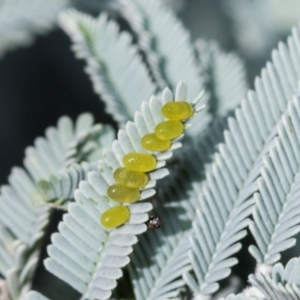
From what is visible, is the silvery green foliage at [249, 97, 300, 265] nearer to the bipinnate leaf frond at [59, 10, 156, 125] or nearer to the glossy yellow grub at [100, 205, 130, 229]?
the glossy yellow grub at [100, 205, 130, 229]

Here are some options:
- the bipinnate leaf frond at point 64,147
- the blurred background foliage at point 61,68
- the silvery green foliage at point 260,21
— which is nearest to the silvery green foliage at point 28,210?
the bipinnate leaf frond at point 64,147

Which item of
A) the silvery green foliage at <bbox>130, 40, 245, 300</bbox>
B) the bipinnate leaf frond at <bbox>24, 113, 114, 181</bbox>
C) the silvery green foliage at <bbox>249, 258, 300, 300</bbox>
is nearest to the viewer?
the silvery green foliage at <bbox>249, 258, 300, 300</bbox>

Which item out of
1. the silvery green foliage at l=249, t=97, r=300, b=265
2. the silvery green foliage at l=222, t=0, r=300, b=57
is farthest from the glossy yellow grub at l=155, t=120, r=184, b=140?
the silvery green foliage at l=222, t=0, r=300, b=57

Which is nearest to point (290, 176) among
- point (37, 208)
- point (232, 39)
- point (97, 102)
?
point (37, 208)

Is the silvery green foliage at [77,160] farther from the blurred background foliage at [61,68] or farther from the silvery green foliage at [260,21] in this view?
the silvery green foliage at [260,21]

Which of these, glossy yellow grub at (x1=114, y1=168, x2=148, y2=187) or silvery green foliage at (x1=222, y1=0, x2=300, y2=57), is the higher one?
silvery green foliage at (x1=222, y1=0, x2=300, y2=57)

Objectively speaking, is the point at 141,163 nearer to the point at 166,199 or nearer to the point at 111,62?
the point at 166,199

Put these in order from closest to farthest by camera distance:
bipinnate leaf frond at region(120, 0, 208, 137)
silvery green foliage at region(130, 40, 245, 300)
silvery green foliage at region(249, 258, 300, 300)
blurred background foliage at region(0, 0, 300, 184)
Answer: silvery green foliage at region(249, 258, 300, 300), silvery green foliage at region(130, 40, 245, 300), bipinnate leaf frond at region(120, 0, 208, 137), blurred background foliage at region(0, 0, 300, 184)
